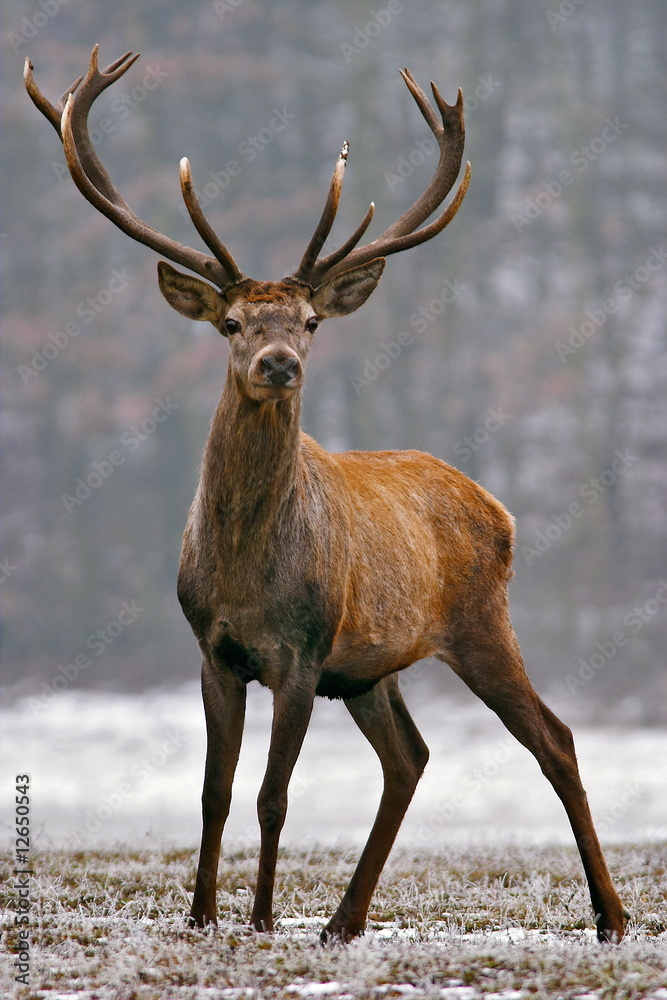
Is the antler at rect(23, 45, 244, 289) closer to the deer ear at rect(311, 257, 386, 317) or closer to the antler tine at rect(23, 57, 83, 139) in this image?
the antler tine at rect(23, 57, 83, 139)

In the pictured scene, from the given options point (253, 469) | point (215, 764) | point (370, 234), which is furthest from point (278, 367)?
point (370, 234)

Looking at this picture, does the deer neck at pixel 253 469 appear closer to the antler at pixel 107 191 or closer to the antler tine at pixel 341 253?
the antler at pixel 107 191

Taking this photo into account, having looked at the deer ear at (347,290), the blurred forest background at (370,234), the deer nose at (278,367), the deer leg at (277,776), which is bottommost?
the deer leg at (277,776)

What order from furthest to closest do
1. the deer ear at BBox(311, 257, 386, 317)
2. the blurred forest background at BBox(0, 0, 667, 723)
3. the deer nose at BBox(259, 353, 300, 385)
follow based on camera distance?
the blurred forest background at BBox(0, 0, 667, 723), the deer ear at BBox(311, 257, 386, 317), the deer nose at BBox(259, 353, 300, 385)

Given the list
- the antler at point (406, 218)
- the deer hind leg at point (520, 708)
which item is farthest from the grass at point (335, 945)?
the antler at point (406, 218)

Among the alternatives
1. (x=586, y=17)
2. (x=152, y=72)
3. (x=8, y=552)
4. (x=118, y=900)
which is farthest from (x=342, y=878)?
(x=586, y=17)

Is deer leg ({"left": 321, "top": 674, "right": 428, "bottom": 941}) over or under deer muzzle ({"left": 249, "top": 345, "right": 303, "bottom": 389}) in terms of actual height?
under

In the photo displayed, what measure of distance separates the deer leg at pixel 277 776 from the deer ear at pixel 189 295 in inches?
71.5

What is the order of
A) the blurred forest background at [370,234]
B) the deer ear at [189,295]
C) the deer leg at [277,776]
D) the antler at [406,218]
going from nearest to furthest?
the deer leg at [277,776], the deer ear at [189,295], the antler at [406,218], the blurred forest background at [370,234]

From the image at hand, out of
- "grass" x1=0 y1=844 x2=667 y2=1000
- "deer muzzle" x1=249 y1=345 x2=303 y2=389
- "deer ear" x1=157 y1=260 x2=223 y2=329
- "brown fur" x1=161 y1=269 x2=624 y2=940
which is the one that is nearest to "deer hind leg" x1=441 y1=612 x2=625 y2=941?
"brown fur" x1=161 y1=269 x2=624 y2=940

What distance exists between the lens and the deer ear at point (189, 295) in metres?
6.30

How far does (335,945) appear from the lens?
605 centimetres

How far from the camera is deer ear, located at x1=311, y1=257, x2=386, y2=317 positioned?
6598 mm

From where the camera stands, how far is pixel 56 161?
33.8 meters
